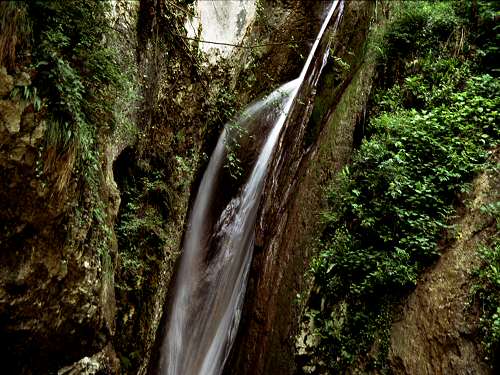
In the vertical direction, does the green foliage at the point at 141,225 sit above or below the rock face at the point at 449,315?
above

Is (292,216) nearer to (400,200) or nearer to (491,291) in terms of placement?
(400,200)

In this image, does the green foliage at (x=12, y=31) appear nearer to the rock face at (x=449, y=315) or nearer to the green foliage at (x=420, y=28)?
the rock face at (x=449, y=315)

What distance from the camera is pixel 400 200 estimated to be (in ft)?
14.0

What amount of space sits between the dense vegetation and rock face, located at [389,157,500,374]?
13 cm

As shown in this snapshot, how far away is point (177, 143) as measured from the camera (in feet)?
21.4

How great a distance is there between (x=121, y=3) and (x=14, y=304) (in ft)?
11.9

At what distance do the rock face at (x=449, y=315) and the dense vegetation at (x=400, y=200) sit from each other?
0.13m

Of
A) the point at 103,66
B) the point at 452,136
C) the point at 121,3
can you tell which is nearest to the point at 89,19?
the point at 103,66

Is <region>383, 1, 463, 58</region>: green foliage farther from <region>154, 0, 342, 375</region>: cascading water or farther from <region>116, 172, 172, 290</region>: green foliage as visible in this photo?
<region>116, 172, 172, 290</region>: green foliage

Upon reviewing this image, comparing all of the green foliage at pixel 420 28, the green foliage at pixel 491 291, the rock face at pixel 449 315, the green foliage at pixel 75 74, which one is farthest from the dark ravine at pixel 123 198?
the green foliage at pixel 491 291

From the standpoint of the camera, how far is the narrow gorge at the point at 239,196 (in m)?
3.04

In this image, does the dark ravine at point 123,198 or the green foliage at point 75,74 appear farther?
the dark ravine at point 123,198

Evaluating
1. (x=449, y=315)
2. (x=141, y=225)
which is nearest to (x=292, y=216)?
(x=141, y=225)

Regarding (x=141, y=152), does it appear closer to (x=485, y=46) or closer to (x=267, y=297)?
(x=267, y=297)
